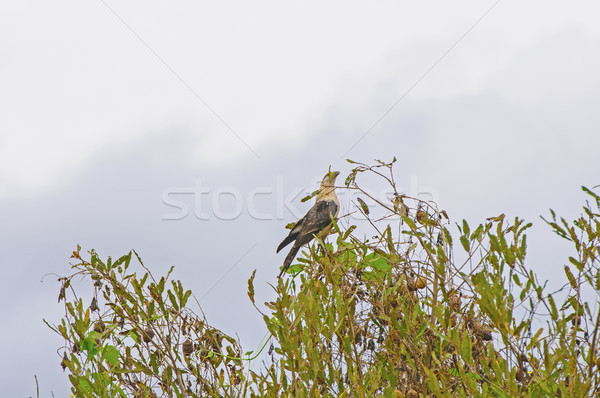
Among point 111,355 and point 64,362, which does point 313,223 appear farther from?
point 64,362

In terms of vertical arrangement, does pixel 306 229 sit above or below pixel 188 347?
above

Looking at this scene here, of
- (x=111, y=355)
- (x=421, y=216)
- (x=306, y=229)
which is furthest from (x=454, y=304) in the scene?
(x=306, y=229)

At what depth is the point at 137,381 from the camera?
13.5 ft

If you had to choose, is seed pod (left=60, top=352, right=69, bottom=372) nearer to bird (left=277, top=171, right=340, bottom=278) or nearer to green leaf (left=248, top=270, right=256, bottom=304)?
green leaf (left=248, top=270, right=256, bottom=304)

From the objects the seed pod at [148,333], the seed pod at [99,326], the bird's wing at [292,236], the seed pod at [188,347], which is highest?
the bird's wing at [292,236]

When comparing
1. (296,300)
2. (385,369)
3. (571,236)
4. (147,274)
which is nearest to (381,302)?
(385,369)

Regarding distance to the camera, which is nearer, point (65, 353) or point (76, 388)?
point (76, 388)

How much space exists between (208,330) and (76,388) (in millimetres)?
883

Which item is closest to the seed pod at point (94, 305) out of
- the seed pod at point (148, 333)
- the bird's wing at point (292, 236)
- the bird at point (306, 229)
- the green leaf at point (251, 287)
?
the seed pod at point (148, 333)

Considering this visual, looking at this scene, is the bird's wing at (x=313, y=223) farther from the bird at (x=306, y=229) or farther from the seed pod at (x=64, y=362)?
the seed pod at (x=64, y=362)

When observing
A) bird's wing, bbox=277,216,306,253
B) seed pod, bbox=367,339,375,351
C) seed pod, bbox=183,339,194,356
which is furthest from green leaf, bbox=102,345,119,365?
bird's wing, bbox=277,216,306,253

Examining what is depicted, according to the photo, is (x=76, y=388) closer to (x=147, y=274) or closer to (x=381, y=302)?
(x=147, y=274)

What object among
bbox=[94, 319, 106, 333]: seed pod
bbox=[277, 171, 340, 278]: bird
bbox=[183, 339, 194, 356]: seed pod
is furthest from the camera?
bbox=[277, 171, 340, 278]: bird

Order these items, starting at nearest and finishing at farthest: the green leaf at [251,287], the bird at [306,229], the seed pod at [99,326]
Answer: the green leaf at [251,287] < the seed pod at [99,326] < the bird at [306,229]
